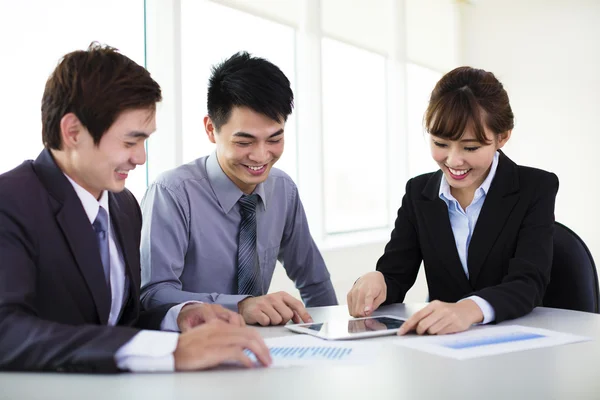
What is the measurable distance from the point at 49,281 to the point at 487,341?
3.25 feet

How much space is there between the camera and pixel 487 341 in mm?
1509

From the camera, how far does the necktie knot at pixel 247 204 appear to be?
2.28 metres

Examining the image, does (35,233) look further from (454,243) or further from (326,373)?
(454,243)

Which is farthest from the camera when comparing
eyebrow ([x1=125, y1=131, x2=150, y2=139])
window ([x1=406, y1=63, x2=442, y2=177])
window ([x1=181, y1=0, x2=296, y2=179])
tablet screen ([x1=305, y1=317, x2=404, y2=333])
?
window ([x1=406, y1=63, x2=442, y2=177])

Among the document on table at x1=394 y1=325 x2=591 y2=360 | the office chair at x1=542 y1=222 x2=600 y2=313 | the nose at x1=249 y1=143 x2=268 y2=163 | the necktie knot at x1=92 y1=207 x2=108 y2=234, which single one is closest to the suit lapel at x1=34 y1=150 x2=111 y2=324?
the necktie knot at x1=92 y1=207 x2=108 y2=234

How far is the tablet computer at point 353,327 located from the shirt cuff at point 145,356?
1.49 ft

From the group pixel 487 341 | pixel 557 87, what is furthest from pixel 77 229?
pixel 557 87

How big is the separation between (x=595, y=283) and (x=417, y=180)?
0.67 metres

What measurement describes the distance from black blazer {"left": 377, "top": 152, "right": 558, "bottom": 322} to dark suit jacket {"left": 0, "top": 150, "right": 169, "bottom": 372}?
102 cm

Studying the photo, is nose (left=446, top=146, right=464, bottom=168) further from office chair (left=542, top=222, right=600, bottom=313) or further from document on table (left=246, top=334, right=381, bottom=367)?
document on table (left=246, top=334, right=381, bottom=367)

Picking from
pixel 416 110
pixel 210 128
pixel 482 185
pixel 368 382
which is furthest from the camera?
pixel 416 110

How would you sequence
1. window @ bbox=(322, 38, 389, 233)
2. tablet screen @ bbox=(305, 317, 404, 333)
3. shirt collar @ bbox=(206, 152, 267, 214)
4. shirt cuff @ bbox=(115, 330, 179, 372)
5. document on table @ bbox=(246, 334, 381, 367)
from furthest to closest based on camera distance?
window @ bbox=(322, 38, 389, 233), shirt collar @ bbox=(206, 152, 267, 214), tablet screen @ bbox=(305, 317, 404, 333), document on table @ bbox=(246, 334, 381, 367), shirt cuff @ bbox=(115, 330, 179, 372)

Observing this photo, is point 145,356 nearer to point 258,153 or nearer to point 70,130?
point 70,130

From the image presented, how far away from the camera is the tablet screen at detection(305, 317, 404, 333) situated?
1.63 m
